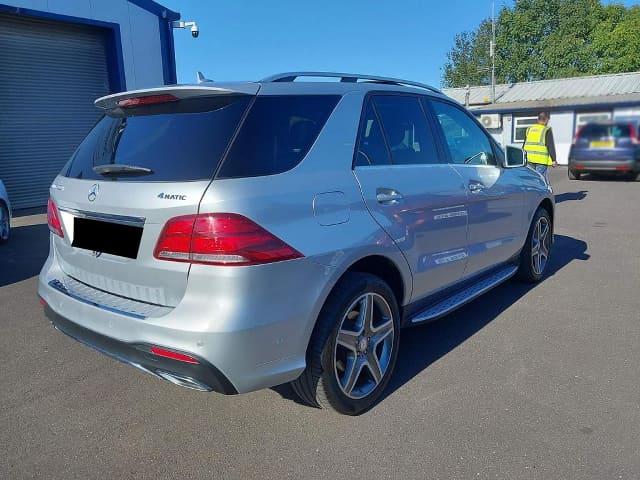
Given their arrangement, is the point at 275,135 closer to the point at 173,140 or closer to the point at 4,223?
the point at 173,140

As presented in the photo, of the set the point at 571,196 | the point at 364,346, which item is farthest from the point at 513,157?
the point at 571,196

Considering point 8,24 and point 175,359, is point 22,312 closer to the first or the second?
point 175,359

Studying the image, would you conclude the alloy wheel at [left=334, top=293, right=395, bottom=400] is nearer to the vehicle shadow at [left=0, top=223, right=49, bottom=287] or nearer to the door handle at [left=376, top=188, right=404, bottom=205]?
the door handle at [left=376, top=188, right=404, bottom=205]

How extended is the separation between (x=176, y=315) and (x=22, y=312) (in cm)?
310

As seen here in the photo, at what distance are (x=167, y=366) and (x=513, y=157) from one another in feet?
11.8

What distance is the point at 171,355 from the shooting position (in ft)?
7.18

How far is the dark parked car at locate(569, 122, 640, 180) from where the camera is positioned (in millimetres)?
14594

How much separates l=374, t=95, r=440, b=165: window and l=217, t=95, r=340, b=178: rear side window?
55 cm


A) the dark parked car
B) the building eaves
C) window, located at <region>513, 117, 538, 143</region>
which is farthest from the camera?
window, located at <region>513, 117, 538, 143</region>

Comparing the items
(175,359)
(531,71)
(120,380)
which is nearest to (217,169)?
(175,359)

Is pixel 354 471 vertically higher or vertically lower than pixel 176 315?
lower

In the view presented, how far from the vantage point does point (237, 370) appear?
2.18 metres

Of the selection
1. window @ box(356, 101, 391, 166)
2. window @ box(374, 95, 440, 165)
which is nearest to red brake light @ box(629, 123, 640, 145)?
window @ box(374, 95, 440, 165)

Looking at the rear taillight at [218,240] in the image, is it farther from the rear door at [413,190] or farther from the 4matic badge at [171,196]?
the rear door at [413,190]
